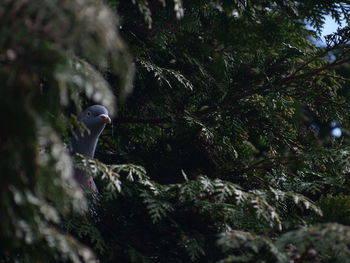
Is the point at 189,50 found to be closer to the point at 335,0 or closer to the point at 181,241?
the point at 335,0

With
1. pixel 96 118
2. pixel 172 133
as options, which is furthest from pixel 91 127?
pixel 172 133

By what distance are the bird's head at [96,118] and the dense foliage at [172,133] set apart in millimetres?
104

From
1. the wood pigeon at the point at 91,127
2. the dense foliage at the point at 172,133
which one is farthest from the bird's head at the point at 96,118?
the dense foliage at the point at 172,133

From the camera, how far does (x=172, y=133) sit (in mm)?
3346

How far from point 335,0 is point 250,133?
963mm

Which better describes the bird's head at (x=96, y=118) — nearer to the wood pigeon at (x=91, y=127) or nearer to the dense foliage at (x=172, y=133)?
the wood pigeon at (x=91, y=127)

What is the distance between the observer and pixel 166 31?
2.79 m

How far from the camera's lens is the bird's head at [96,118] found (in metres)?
2.79

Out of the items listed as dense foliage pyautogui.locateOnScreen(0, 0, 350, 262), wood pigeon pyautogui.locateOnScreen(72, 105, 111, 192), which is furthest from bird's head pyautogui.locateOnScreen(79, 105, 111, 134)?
dense foliage pyautogui.locateOnScreen(0, 0, 350, 262)

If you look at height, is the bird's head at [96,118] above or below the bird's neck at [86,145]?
above

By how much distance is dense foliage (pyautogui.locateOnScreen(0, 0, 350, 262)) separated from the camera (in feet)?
4.63

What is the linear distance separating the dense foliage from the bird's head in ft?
0.34

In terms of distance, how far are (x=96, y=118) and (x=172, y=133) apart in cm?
66

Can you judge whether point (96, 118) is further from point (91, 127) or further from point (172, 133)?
point (172, 133)
